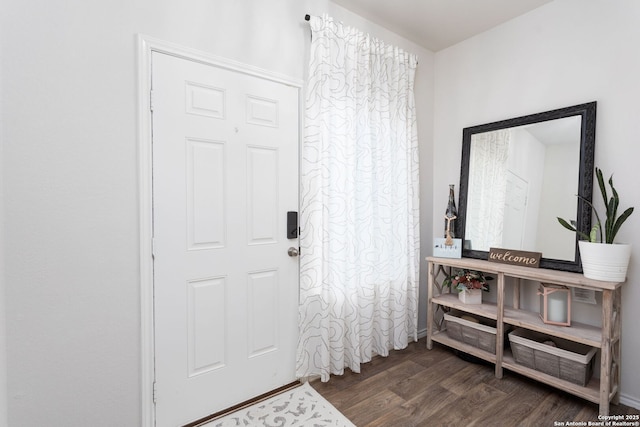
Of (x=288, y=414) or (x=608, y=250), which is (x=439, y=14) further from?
(x=288, y=414)

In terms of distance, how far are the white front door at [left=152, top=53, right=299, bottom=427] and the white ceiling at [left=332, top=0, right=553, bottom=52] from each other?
100 centimetres

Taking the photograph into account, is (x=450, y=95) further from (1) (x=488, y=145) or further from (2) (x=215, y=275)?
(2) (x=215, y=275)

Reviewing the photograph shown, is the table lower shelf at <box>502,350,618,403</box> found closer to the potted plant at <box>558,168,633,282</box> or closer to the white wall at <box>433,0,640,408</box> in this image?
the white wall at <box>433,0,640,408</box>

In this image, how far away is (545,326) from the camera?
198 cm

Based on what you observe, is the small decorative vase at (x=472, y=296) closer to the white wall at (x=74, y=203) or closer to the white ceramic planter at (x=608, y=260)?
the white ceramic planter at (x=608, y=260)

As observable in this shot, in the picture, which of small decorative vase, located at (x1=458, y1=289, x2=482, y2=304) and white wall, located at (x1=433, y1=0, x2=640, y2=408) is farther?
small decorative vase, located at (x1=458, y1=289, x2=482, y2=304)

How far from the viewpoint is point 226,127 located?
1.80 m

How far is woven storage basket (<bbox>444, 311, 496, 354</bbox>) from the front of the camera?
224cm

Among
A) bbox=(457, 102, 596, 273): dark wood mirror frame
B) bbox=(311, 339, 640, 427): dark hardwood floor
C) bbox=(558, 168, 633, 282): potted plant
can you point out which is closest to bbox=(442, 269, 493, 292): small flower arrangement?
bbox=(457, 102, 596, 273): dark wood mirror frame

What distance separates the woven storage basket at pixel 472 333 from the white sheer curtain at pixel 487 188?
2.03ft

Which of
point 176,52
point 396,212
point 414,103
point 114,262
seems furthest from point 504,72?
point 114,262

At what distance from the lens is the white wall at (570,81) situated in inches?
73.7

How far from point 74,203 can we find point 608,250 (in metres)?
2.83

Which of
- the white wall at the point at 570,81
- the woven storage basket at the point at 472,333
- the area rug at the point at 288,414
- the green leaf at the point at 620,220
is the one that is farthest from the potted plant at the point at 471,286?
the area rug at the point at 288,414
